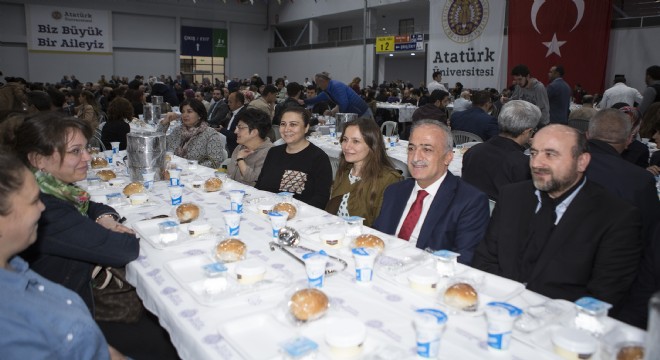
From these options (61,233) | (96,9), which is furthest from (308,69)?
(61,233)

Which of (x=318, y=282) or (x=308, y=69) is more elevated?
(x=308, y=69)

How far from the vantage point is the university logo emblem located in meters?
14.3

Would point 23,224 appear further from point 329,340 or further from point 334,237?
point 334,237

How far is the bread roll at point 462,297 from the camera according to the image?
1.61 m

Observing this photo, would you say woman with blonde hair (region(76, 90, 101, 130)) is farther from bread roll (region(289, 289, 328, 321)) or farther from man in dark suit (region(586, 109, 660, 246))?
man in dark suit (region(586, 109, 660, 246))

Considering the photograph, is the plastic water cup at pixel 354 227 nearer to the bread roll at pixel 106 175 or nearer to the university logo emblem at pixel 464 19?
the bread roll at pixel 106 175

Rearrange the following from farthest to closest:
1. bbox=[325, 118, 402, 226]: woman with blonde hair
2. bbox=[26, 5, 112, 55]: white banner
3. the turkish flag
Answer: bbox=[26, 5, 112, 55]: white banner, the turkish flag, bbox=[325, 118, 402, 226]: woman with blonde hair

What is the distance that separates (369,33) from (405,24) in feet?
6.18

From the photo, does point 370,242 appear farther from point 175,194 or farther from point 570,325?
point 175,194

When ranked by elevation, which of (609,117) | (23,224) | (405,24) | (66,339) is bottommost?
(66,339)

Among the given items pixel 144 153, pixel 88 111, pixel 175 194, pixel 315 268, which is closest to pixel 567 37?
pixel 88 111

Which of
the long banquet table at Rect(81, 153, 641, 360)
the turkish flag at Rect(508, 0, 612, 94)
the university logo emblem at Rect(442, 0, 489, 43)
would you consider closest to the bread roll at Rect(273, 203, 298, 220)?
the long banquet table at Rect(81, 153, 641, 360)

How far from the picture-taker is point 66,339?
1315 millimetres

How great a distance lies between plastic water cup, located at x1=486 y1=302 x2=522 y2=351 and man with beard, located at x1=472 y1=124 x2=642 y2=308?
32.9 inches
